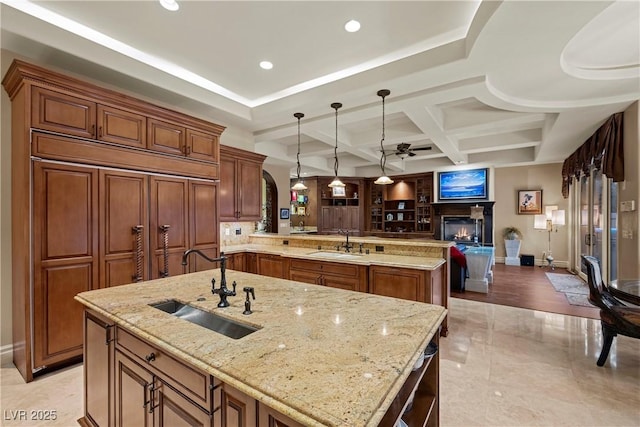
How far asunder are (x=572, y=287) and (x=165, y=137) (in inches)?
289

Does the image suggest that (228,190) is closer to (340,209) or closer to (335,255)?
(335,255)

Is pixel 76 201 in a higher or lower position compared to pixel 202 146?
lower

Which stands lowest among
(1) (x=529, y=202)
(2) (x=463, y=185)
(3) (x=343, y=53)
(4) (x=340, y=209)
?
(4) (x=340, y=209)

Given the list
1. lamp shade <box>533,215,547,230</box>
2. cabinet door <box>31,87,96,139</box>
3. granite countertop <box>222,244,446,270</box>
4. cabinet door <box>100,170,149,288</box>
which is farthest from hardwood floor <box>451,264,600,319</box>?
cabinet door <box>31,87,96,139</box>

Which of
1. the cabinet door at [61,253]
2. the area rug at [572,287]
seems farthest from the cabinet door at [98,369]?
the area rug at [572,287]

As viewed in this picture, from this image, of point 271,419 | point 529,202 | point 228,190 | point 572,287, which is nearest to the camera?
point 271,419

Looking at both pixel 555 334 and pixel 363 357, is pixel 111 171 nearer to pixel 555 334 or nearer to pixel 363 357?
pixel 363 357

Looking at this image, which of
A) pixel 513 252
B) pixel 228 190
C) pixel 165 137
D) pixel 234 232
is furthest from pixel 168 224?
pixel 513 252

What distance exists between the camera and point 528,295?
198 inches

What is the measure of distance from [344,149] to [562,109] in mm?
3820

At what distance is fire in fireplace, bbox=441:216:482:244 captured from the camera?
841cm

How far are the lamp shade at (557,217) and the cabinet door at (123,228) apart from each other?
8.92m

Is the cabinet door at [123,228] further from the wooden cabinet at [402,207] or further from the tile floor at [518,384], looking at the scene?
the wooden cabinet at [402,207]

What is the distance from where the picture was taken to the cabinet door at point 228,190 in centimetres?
457
